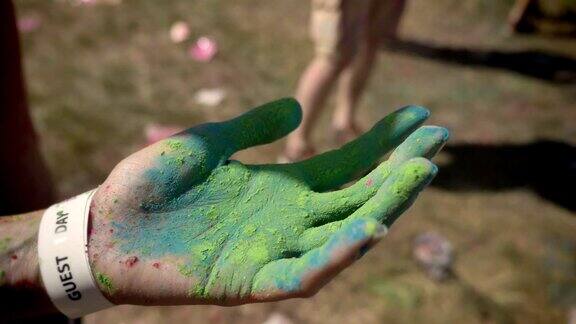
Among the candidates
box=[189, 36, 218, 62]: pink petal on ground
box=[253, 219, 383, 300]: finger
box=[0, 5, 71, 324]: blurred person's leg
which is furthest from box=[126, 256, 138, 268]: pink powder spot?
box=[189, 36, 218, 62]: pink petal on ground

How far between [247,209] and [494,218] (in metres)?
1.58

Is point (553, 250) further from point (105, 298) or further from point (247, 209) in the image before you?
point (105, 298)

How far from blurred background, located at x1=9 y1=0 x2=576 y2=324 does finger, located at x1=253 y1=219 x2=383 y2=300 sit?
1052 millimetres

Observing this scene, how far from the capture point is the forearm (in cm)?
97

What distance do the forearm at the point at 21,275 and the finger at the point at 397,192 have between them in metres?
0.51

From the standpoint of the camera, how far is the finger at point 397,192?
909mm

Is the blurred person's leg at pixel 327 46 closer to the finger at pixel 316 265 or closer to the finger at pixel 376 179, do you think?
the finger at pixel 376 179

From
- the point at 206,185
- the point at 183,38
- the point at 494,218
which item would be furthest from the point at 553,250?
the point at 183,38

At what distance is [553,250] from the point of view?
2.17m

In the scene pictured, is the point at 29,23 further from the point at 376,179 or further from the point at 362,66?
the point at 376,179

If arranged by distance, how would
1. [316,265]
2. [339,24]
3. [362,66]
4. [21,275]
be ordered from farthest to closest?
[362,66], [339,24], [21,275], [316,265]

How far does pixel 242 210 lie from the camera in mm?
1011

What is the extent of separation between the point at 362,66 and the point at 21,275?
→ 176cm

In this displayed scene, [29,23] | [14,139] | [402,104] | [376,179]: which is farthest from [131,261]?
[29,23]
